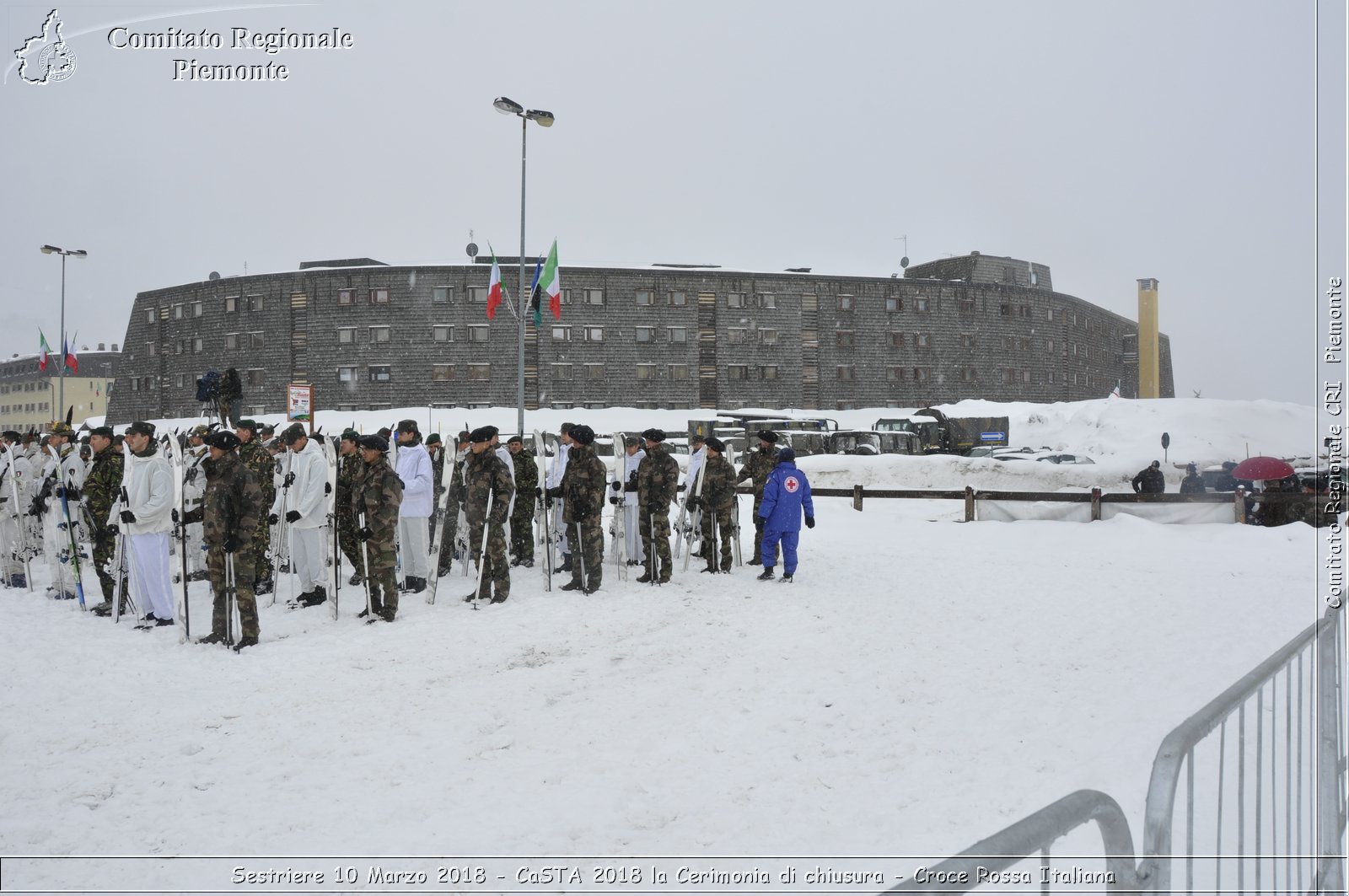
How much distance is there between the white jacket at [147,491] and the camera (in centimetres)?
881

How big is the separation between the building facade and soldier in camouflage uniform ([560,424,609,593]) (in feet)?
337

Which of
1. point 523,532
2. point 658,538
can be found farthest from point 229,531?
point 658,538

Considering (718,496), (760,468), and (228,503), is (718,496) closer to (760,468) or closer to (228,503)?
(760,468)

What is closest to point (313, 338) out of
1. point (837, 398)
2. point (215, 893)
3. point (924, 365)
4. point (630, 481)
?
point (837, 398)

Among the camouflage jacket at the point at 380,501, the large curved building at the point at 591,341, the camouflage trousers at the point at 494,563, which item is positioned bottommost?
the camouflage trousers at the point at 494,563

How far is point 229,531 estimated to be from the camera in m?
8.13

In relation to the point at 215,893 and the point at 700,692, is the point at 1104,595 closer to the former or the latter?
the point at 700,692

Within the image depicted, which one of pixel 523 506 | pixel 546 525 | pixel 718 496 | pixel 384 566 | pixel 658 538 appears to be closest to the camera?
pixel 384 566

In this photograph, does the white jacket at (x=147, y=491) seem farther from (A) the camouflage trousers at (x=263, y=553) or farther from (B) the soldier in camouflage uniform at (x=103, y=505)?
(A) the camouflage trousers at (x=263, y=553)

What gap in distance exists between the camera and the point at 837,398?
186 ft

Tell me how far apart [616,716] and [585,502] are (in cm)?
471

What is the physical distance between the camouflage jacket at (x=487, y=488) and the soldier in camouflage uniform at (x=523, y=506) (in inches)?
76.1

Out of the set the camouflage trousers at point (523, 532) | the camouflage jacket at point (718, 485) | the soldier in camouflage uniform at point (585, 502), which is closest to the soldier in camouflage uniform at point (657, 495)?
the soldier in camouflage uniform at point (585, 502)

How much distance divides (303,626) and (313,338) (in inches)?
1842
